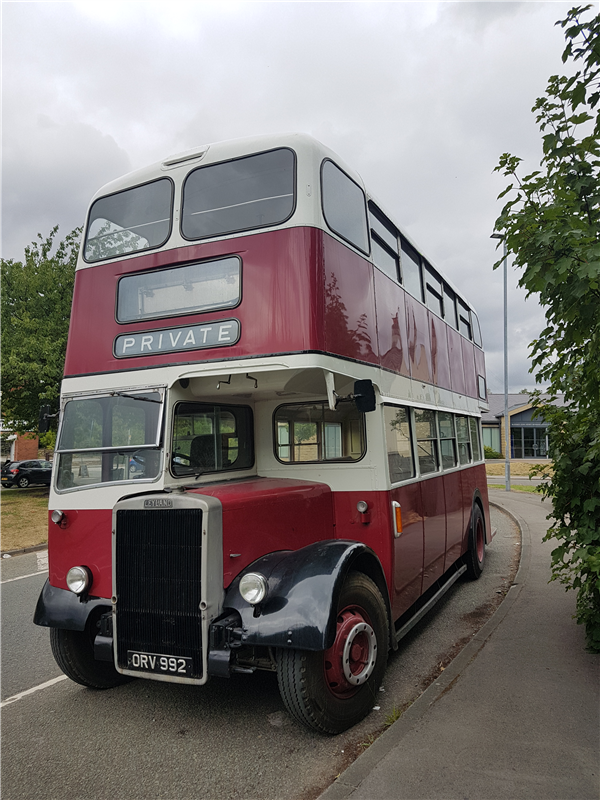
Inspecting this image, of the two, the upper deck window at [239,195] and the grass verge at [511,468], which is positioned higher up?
the upper deck window at [239,195]

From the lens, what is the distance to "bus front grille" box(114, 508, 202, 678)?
3902mm

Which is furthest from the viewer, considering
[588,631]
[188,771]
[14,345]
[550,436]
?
[14,345]

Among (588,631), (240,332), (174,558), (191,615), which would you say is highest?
(240,332)

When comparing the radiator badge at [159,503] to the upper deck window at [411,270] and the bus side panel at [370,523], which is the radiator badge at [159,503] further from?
the upper deck window at [411,270]

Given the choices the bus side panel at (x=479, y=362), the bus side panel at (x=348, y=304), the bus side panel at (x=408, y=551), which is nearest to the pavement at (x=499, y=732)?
the bus side panel at (x=408, y=551)

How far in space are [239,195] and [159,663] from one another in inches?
137

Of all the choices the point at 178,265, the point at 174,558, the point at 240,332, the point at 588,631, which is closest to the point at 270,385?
the point at 240,332

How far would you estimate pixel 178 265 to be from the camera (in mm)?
4773

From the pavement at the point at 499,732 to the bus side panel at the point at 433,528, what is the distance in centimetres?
100

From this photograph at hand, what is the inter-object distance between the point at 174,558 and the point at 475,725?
2209 mm

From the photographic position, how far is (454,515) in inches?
307

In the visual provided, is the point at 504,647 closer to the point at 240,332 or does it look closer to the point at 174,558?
the point at 174,558

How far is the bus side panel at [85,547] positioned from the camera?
4426 millimetres

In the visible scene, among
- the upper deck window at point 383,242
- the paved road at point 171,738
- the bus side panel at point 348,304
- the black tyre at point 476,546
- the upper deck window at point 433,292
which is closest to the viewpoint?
the paved road at point 171,738
